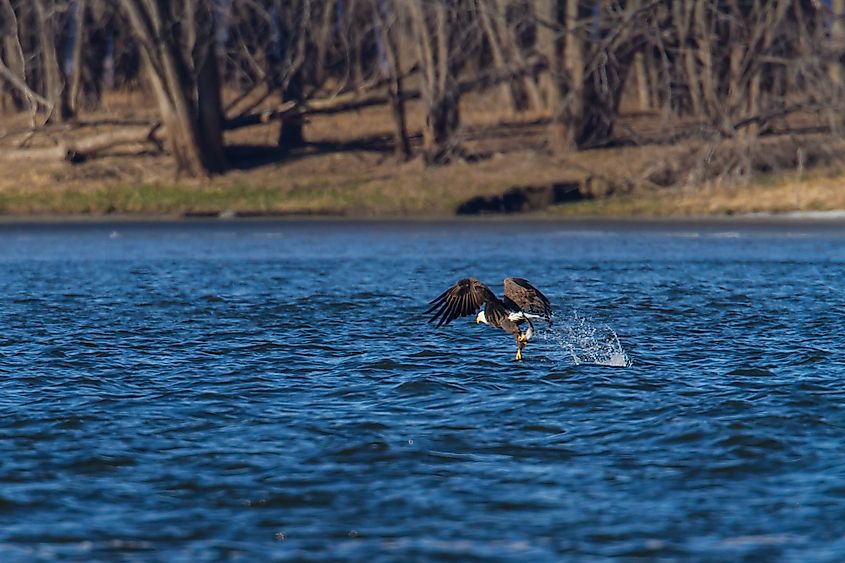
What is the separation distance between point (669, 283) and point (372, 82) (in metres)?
17.8

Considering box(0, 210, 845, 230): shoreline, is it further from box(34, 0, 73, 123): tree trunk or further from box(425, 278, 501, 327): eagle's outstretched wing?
box(425, 278, 501, 327): eagle's outstretched wing

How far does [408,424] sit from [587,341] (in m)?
4.15

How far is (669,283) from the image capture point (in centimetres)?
1836

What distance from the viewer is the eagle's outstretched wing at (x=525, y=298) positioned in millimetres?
10883

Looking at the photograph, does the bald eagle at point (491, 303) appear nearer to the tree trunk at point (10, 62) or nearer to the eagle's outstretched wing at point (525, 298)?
the eagle's outstretched wing at point (525, 298)

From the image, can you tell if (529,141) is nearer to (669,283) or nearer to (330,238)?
(330,238)

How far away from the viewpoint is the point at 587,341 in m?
13.3

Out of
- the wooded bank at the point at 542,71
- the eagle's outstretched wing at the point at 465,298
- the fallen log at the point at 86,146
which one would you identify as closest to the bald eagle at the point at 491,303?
the eagle's outstretched wing at the point at 465,298

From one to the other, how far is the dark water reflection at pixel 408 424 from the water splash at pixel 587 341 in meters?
0.12

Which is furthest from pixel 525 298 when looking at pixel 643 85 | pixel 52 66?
pixel 643 85

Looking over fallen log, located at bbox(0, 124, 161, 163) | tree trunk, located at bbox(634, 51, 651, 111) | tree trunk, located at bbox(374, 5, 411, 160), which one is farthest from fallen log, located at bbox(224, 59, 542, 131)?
tree trunk, located at bbox(634, 51, 651, 111)

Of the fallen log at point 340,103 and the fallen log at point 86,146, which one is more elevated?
the fallen log at point 340,103

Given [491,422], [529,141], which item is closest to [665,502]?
[491,422]

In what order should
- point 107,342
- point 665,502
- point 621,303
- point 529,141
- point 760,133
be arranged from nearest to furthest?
point 665,502
point 107,342
point 621,303
point 760,133
point 529,141
